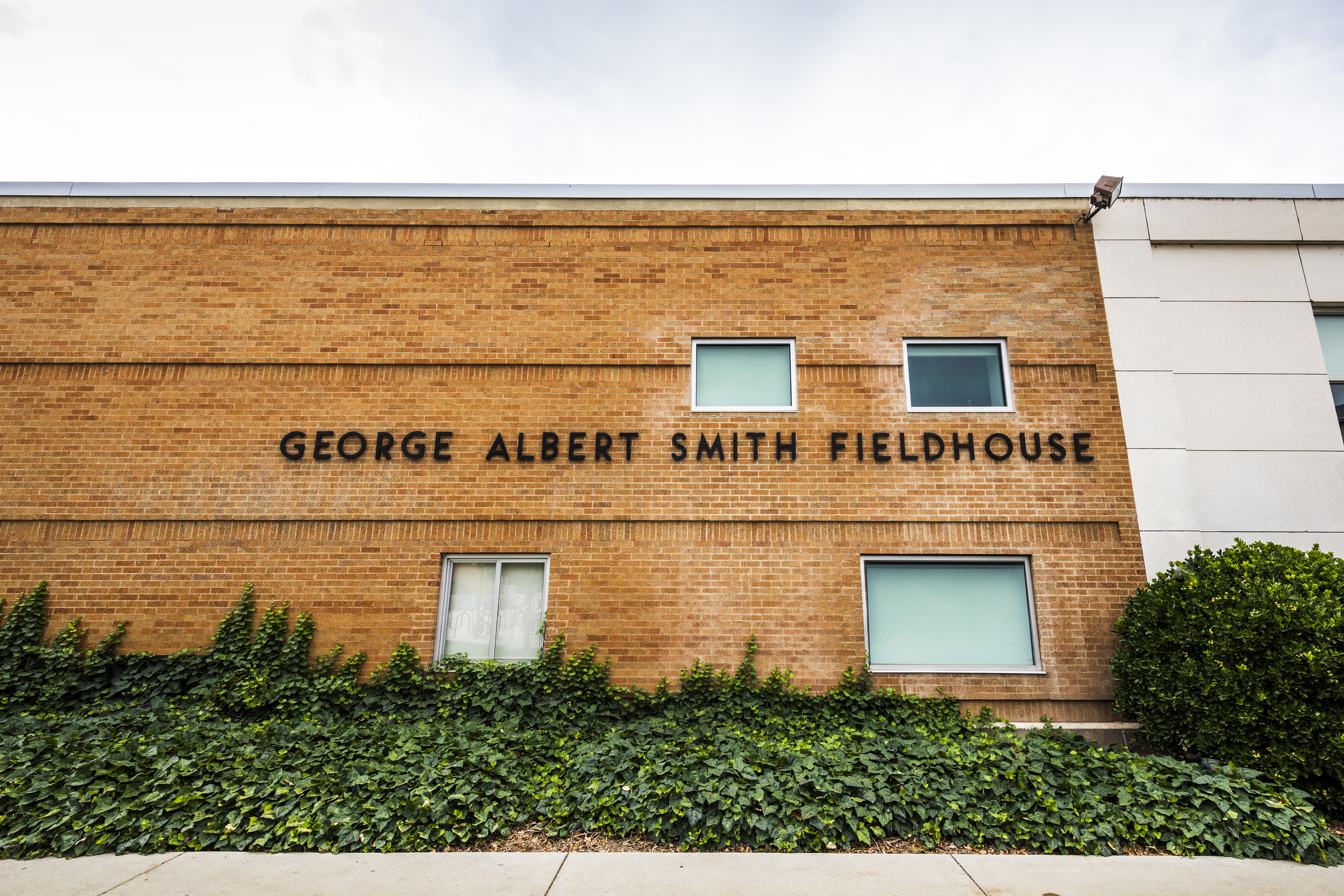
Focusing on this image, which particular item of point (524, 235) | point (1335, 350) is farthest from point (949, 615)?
point (524, 235)

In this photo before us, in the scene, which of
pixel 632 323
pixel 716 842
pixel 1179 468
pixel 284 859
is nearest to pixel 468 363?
pixel 632 323

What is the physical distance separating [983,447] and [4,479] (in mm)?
11195

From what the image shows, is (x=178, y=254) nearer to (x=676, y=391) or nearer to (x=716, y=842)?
(x=676, y=391)

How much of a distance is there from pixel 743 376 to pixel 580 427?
6.75ft

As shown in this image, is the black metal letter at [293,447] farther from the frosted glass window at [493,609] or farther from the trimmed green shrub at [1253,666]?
the trimmed green shrub at [1253,666]

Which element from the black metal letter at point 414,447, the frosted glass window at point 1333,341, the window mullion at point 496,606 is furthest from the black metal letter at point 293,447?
the frosted glass window at point 1333,341

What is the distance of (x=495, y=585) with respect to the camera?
7.36 m

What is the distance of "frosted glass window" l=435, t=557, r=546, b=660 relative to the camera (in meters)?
7.19

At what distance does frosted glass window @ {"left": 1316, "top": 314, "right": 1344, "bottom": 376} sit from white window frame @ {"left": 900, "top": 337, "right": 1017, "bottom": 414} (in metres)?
3.96

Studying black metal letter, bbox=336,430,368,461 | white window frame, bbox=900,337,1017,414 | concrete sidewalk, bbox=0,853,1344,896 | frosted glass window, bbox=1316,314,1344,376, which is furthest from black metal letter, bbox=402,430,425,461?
frosted glass window, bbox=1316,314,1344,376

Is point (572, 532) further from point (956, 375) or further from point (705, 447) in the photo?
point (956, 375)

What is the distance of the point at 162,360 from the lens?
306 inches

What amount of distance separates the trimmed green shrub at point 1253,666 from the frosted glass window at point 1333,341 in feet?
12.5

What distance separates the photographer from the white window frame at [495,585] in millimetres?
7160
